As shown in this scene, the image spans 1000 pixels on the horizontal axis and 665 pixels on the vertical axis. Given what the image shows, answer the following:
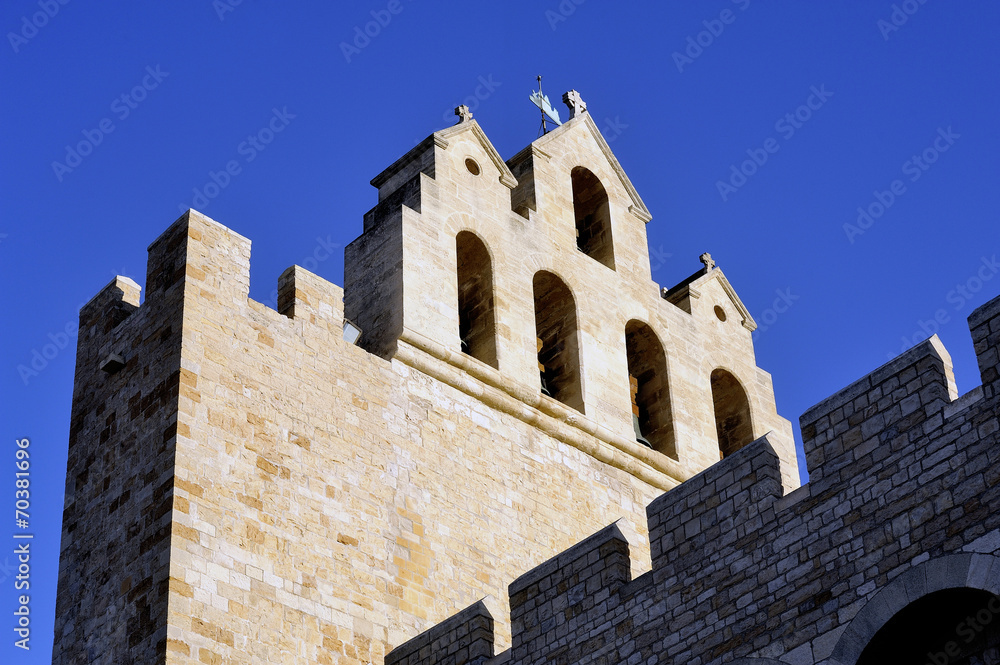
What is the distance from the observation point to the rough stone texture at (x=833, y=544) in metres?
10.5

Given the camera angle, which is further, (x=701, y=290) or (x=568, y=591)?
(x=701, y=290)

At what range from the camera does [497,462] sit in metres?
17.5

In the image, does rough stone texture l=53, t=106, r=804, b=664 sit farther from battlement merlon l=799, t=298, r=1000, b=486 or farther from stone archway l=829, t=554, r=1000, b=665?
stone archway l=829, t=554, r=1000, b=665

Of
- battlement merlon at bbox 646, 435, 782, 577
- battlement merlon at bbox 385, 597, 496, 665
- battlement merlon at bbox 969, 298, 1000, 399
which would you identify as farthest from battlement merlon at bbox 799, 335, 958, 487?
battlement merlon at bbox 385, 597, 496, 665

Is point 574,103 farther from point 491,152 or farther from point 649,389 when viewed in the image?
point 649,389

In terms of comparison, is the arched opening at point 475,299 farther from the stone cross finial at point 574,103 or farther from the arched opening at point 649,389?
the stone cross finial at point 574,103

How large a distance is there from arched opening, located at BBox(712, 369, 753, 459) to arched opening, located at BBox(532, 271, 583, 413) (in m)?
2.66

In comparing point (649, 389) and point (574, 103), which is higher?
point (574, 103)

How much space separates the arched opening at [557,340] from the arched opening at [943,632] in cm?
869

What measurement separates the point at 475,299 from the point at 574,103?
15.4 ft

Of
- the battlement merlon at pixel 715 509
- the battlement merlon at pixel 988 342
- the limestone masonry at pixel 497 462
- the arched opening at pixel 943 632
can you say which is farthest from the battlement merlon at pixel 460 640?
the battlement merlon at pixel 988 342

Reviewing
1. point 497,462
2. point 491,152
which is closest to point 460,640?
point 497,462

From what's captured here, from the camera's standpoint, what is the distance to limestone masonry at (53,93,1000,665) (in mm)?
10969

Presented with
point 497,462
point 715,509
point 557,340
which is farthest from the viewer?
point 557,340
